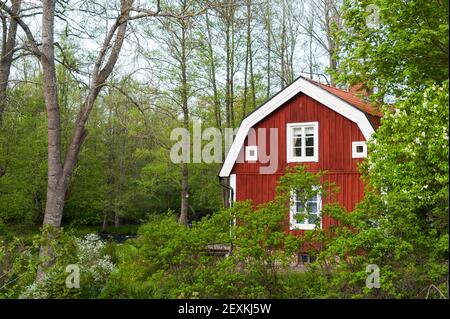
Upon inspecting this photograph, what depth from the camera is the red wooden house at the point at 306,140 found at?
16.2 metres

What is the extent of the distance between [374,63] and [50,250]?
910 cm

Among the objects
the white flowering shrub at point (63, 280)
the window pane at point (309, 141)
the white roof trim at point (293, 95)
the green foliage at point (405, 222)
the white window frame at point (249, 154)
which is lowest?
the white flowering shrub at point (63, 280)

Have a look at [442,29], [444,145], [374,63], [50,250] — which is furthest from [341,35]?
[50,250]

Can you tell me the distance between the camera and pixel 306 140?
17.5 metres

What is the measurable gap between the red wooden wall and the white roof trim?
212mm

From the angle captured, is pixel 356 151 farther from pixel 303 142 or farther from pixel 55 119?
pixel 55 119

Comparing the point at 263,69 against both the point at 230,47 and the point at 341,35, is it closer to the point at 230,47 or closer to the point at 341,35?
the point at 230,47

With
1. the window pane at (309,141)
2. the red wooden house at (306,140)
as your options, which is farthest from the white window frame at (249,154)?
the window pane at (309,141)

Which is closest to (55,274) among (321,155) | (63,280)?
(63,280)

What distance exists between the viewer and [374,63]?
1375 centimetres

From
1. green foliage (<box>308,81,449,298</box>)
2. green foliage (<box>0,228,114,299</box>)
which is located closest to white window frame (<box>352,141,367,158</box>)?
green foliage (<box>308,81,449,298</box>)

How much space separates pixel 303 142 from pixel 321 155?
29.9 inches

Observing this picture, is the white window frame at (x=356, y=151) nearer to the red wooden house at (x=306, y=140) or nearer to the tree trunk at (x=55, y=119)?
the red wooden house at (x=306, y=140)

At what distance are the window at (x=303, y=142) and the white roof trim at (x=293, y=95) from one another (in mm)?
840
